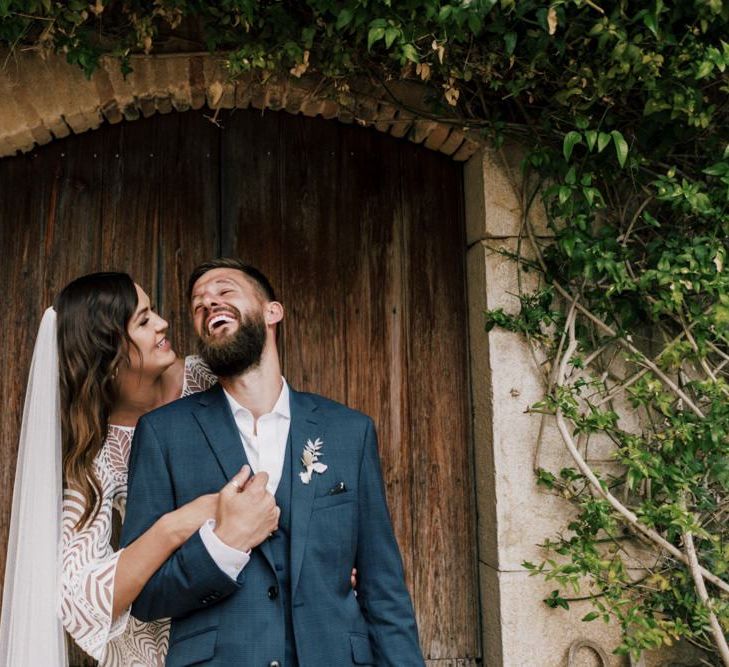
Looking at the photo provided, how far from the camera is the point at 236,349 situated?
7.18ft

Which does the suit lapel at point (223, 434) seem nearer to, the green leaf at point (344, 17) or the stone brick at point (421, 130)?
the green leaf at point (344, 17)

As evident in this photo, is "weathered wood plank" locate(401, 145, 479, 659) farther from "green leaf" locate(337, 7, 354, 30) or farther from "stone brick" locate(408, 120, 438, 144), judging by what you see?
"green leaf" locate(337, 7, 354, 30)

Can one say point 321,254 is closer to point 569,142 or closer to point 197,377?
point 197,377

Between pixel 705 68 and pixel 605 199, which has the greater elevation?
pixel 705 68

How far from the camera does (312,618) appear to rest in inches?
78.0

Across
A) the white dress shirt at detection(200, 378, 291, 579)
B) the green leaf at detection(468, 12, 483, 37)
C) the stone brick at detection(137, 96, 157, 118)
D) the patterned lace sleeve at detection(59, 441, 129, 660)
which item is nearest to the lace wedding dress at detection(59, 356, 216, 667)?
the patterned lace sleeve at detection(59, 441, 129, 660)

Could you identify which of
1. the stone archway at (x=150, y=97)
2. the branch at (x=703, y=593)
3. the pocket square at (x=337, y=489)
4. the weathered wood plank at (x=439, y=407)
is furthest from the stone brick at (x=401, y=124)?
the branch at (x=703, y=593)

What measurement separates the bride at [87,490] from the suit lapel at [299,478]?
0.55 feet

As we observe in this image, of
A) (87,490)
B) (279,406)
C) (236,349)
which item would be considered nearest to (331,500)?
(279,406)

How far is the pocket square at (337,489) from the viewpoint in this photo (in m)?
2.11

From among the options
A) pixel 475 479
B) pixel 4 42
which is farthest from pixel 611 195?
pixel 4 42

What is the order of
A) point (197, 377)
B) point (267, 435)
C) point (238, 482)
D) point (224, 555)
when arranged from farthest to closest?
point (197, 377) → point (267, 435) → point (238, 482) → point (224, 555)

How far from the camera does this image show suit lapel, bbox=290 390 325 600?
2.00 m

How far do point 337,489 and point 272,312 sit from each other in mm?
647
